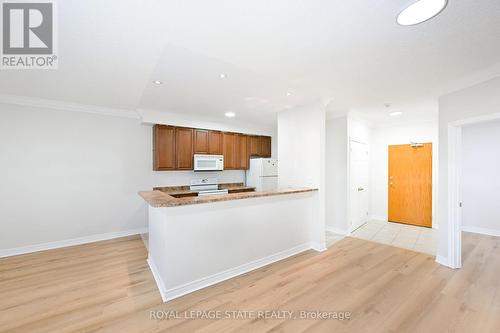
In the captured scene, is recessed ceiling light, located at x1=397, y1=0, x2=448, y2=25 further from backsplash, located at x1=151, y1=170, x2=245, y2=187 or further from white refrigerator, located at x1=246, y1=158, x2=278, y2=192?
backsplash, located at x1=151, y1=170, x2=245, y2=187

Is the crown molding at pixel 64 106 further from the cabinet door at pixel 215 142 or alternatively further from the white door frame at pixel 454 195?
the white door frame at pixel 454 195

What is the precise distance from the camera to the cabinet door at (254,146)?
571 cm

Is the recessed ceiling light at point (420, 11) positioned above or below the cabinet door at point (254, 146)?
above

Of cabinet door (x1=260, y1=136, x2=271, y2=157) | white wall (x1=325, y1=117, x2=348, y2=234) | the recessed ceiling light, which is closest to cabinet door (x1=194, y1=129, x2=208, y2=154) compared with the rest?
cabinet door (x1=260, y1=136, x2=271, y2=157)

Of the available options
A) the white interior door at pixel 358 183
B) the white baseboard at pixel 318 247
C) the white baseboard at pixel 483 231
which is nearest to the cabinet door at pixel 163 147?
the white baseboard at pixel 318 247

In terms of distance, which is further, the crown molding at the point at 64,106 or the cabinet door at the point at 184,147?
the cabinet door at the point at 184,147

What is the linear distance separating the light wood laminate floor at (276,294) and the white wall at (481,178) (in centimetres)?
159

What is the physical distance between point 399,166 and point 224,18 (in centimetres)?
556

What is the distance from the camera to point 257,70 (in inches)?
99.8

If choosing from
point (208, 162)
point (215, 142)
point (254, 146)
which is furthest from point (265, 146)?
point (208, 162)

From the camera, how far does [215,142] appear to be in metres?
5.11

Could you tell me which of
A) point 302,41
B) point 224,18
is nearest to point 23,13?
point 224,18

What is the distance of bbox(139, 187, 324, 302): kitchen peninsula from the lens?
7.59 ft

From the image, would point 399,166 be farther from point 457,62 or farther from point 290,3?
point 290,3
